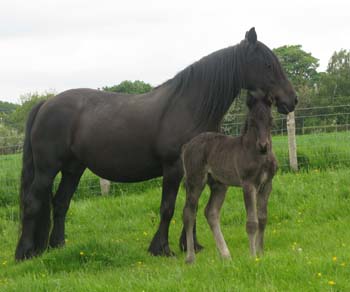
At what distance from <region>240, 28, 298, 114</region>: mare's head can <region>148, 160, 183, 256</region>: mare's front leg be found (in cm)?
137

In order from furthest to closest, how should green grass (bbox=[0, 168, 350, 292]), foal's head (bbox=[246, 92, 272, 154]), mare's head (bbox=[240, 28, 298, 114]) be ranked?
mare's head (bbox=[240, 28, 298, 114]) → foal's head (bbox=[246, 92, 272, 154]) → green grass (bbox=[0, 168, 350, 292])

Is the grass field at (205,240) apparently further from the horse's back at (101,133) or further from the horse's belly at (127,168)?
the horse's back at (101,133)

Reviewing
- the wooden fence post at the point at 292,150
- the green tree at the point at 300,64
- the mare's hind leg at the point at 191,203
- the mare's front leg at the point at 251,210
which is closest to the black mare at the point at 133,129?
the mare's hind leg at the point at 191,203

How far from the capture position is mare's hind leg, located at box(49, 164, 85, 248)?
24.0ft

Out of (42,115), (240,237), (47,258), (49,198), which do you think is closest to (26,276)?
(47,258)

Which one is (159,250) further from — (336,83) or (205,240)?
(336,83)

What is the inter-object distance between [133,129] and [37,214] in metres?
1.81

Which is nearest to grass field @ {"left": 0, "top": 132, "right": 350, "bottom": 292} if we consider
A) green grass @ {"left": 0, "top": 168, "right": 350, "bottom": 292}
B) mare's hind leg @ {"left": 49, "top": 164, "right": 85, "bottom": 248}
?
green grass @ {"left": 0, "top": 168, "right": 350, "bottom": 292}

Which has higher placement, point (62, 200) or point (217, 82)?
point (217, 82)

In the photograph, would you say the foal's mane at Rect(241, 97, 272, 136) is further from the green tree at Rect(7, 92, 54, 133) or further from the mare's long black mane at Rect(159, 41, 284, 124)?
the green tree at Rect(7, 92, 54, 133)

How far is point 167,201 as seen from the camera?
6.33 metres

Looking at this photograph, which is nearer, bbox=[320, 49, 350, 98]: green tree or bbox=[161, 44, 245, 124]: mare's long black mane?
bbox=[161, 44, 245, 124]: mare's long black mane

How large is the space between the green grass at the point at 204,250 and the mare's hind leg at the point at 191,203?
23 centimetres

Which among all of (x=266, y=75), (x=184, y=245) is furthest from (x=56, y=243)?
(x=266, y=75)
